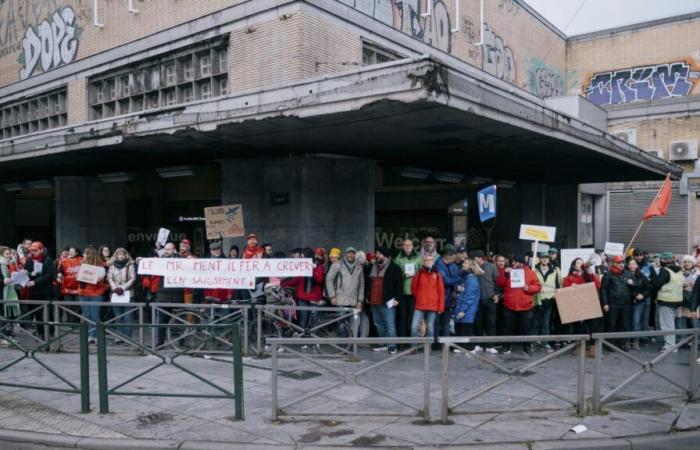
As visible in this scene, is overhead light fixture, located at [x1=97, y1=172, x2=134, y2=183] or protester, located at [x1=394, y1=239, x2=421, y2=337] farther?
overhead light fixture, located at [x1=97, y1=172, x2=134, y2=183]

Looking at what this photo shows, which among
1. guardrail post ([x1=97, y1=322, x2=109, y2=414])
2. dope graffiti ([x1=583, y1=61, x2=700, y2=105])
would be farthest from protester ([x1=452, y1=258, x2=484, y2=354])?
dope graffiti ([x1=583, y1=61, x2=700, y2=105])

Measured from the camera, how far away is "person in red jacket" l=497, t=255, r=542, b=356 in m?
9.84

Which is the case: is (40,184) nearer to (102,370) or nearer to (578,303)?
(102,370)

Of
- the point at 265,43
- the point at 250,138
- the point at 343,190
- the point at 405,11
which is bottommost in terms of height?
the point at 343,190

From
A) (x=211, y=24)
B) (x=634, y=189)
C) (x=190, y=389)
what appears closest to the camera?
(x=190, y=389)

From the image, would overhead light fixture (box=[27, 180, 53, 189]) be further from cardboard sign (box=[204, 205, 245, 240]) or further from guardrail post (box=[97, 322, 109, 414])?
guardrail post (box=[97, 322, 109, 414])

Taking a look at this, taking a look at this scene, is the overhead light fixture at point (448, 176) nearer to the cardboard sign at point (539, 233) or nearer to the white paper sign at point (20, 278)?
the cardboard sign at point (539, 233)

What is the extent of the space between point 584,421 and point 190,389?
4852 millimetres

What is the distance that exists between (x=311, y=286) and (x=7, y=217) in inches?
716

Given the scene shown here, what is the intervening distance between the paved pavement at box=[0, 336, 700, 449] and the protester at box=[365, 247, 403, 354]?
3.75 ft

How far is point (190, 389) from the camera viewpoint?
24.9 feet

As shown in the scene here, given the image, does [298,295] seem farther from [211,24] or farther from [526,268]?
[211,24]

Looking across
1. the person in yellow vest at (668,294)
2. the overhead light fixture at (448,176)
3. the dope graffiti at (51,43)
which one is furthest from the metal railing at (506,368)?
the dope graffiti at (51,43)

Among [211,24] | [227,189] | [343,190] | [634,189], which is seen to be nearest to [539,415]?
[343,190]
